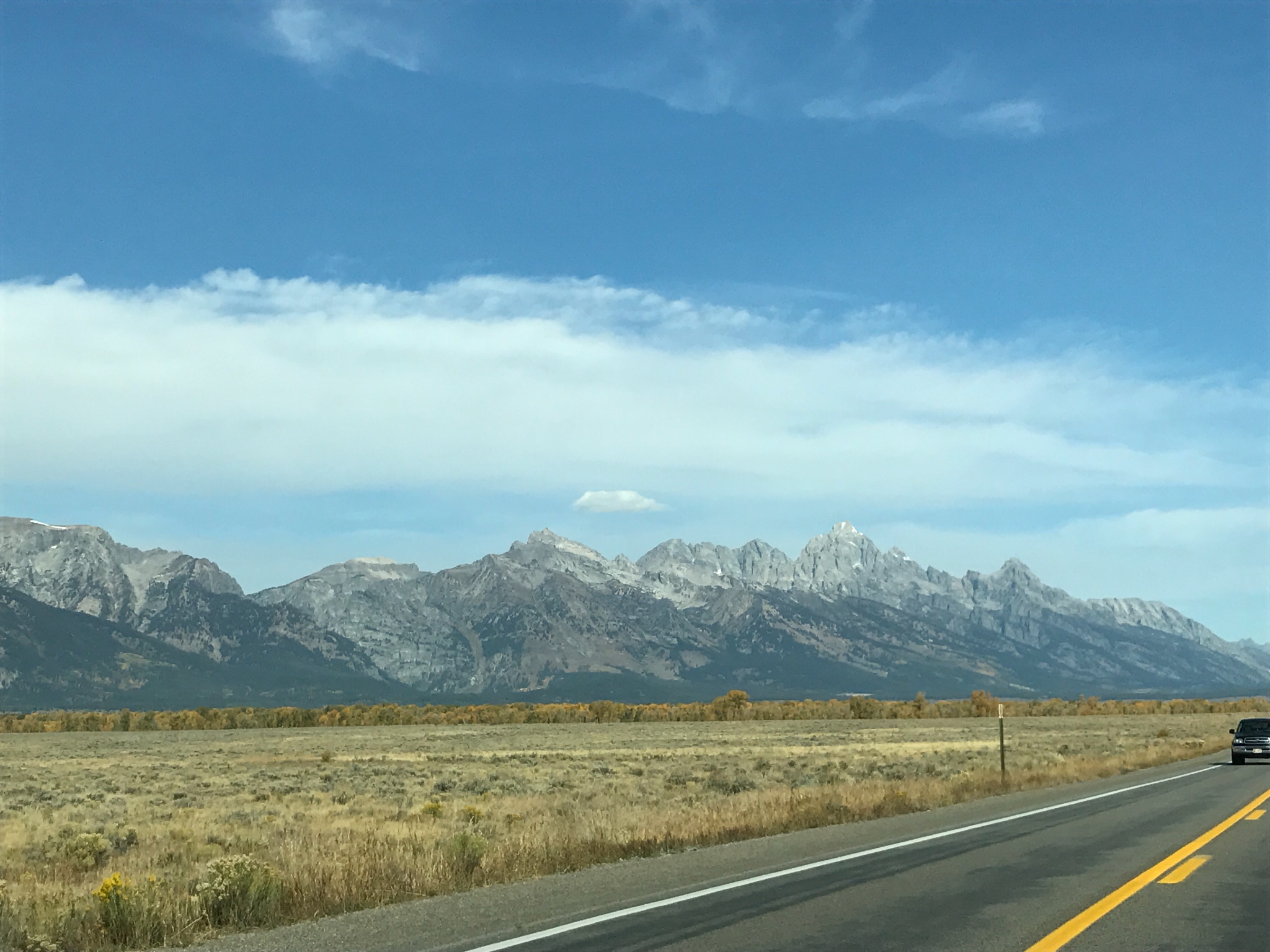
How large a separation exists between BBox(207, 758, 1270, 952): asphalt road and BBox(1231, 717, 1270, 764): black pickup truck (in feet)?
72.9

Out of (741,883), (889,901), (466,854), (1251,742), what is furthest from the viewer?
(1251,742)

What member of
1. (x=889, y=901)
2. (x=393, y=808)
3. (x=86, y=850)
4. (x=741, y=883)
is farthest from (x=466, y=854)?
(x=393, y=808)

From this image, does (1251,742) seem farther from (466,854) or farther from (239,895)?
(239,895)

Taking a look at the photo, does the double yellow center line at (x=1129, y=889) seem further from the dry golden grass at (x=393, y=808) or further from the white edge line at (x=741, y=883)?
the dry golden grass at (x=393, y=808)

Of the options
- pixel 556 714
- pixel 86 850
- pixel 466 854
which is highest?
pixel 466 854

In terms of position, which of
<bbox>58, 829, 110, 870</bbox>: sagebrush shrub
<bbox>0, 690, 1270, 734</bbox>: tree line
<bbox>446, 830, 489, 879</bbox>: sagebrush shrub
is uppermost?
<bbox>446, 830, 489, 879</bbox>: sagebrush shrub

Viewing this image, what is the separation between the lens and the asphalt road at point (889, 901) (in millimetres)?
9320

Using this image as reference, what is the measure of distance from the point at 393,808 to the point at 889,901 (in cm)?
2056

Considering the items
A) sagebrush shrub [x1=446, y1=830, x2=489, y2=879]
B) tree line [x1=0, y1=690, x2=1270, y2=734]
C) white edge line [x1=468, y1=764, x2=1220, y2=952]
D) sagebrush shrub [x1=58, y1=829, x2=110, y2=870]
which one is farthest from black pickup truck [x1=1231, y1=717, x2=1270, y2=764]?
tree line [x1=0, y1=690, x2=1270, y2=734]

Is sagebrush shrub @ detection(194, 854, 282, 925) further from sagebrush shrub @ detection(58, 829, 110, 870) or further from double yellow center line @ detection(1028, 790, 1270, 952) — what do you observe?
sagebrush shrub @ detection(58, 829, 110, 870)

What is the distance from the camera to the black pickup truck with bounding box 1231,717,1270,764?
3722 centimetres

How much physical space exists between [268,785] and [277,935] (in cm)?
2938

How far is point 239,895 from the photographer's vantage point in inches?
442

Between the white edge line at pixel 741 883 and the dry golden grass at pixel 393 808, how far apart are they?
264cm
